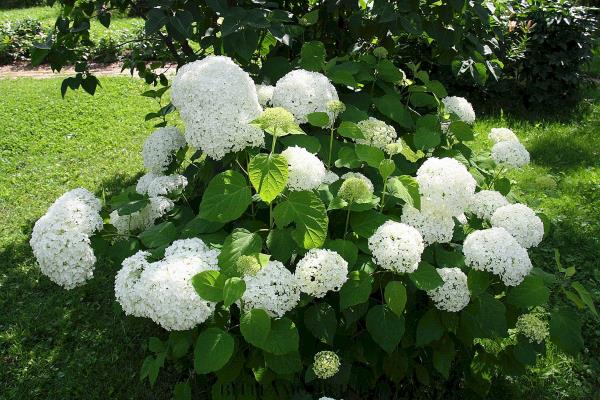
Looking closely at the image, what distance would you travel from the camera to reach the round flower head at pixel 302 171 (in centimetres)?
200

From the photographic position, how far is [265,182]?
1909 millimetres

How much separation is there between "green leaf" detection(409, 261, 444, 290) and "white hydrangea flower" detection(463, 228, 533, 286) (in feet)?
0.47

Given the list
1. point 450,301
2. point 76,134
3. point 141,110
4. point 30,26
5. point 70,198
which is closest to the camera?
point 450,301

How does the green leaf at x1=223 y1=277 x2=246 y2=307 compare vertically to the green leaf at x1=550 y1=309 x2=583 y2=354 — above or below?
above

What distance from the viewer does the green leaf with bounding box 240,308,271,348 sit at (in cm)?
178

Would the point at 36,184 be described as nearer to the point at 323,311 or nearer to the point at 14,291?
the point at 14,291

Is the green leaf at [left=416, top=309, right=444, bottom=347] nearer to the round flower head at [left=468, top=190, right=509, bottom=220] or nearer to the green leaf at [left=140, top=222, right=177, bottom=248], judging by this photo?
the round flower head at [left=468, top=190, right=509, bottom=220]

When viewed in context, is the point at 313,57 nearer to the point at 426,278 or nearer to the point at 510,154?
the point at 510,154

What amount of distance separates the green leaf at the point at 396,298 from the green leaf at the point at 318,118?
26.8 inches

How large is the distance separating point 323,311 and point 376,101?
43.7 inches

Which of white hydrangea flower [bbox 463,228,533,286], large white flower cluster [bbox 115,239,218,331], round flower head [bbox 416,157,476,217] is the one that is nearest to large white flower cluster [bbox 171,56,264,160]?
large white flower cluster [bbox 115,239,218,331]

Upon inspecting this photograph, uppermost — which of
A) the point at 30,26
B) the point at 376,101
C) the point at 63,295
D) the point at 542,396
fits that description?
the point at 376,101

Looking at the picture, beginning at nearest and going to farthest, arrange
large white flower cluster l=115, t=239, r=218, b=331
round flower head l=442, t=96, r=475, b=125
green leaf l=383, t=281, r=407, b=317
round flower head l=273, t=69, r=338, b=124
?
large white flower cluster l=115, t=239, r=218, b=331, green leaf l=383, t=281, r=407, b=317, round flower head l=273, t=69, r=338, b=124, round flower head l=442, t=96, r=475, b=125

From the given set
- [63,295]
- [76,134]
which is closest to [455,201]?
[63,295]
